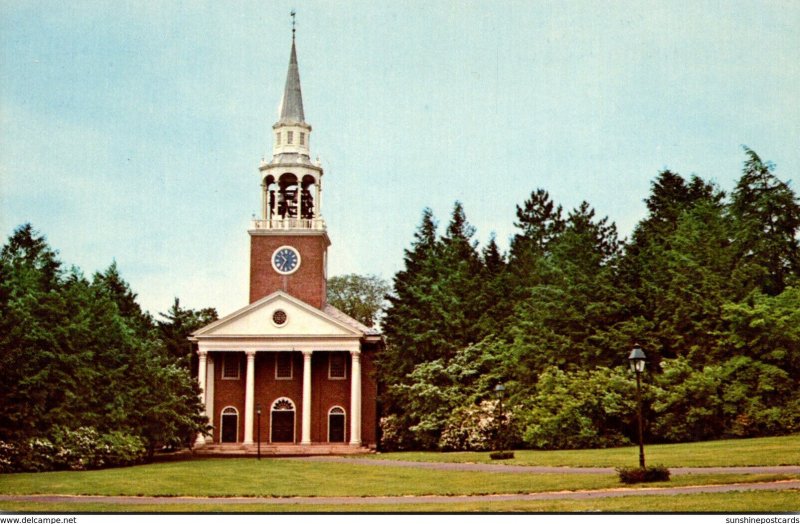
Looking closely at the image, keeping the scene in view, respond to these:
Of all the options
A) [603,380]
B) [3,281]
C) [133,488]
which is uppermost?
[3,281]

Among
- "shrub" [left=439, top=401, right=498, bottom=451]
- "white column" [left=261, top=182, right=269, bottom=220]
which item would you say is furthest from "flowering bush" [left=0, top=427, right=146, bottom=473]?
"white column" [left=261, top=182, right=269, bottom=220]

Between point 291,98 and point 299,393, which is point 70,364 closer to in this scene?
point 299,393

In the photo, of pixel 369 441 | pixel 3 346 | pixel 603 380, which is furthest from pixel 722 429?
pixel 3 346

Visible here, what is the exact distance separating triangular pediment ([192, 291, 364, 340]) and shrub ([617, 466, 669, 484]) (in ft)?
110

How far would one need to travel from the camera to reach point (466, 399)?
1891 inches

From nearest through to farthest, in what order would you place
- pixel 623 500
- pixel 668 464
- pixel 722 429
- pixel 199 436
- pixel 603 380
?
1. pixel 623 500
2. pixel 668 464
3. pixel 722 429
4. pixel 603 380
5. pixel 199 436

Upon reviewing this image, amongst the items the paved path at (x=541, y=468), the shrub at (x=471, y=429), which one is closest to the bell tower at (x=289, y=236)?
the shrub at (x=471, y=429)

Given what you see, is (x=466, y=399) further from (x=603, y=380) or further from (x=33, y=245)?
(x=33, y=245)

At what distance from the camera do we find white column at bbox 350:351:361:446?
53.8 metres

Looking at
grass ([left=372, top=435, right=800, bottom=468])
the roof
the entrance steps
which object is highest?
the roof

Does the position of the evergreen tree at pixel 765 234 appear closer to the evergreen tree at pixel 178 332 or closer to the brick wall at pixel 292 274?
the brick wall at pixel 292 274

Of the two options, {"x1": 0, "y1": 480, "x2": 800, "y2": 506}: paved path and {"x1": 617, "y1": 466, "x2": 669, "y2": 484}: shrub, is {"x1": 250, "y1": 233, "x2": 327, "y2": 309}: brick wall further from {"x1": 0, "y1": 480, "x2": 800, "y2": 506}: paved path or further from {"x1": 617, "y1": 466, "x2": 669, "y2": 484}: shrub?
{"x1": 617, "y1": 466, "x2": 669, "y2": 484}: shrub

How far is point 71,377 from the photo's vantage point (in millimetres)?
35938

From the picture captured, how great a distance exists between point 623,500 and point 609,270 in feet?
97.0
